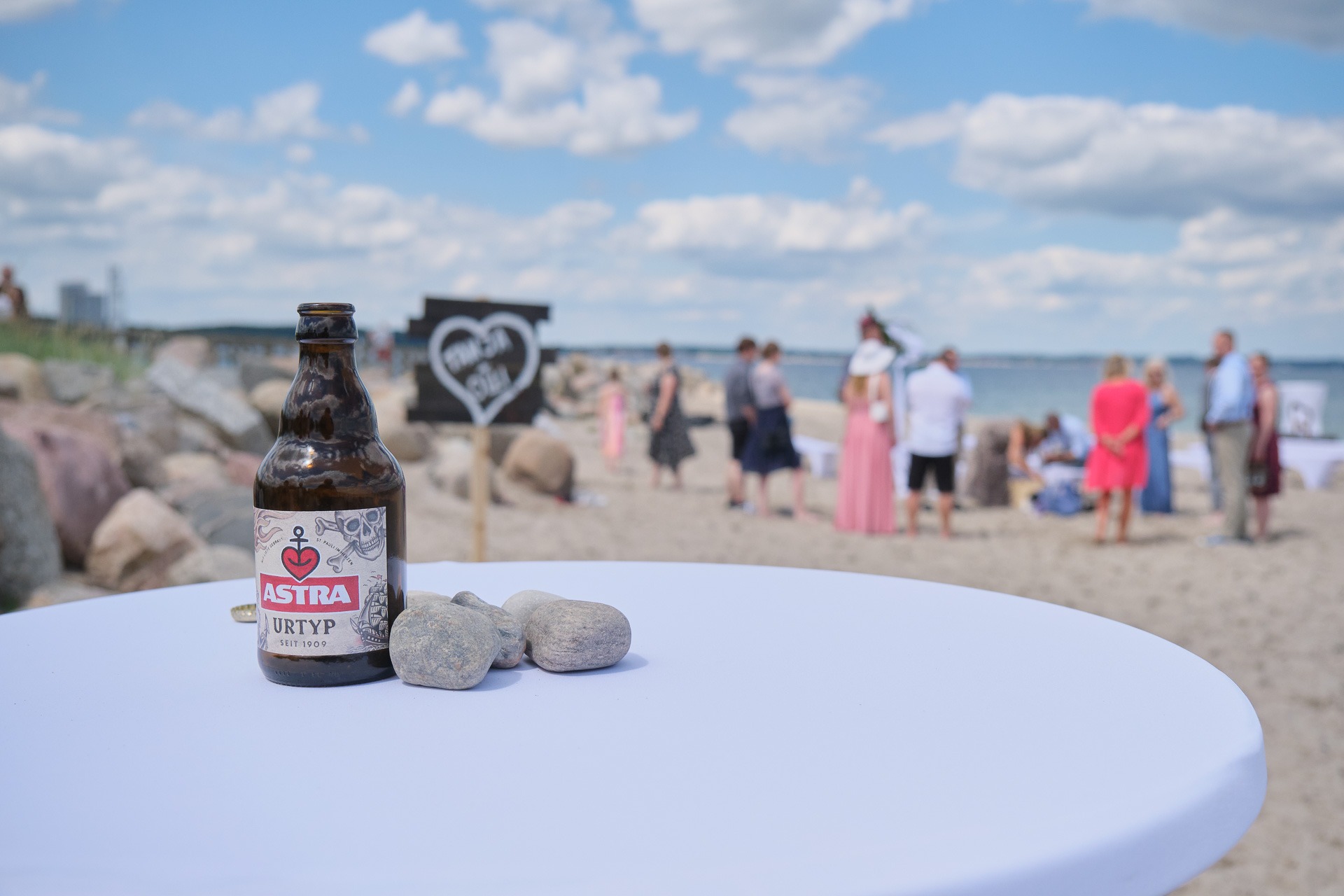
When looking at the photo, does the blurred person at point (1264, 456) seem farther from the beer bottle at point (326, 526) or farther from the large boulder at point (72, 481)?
the beer bottle at point (326, 526)

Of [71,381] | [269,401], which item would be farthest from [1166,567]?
[71,381]

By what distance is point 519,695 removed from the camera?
1161 millimetres

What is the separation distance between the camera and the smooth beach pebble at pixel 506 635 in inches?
49.4

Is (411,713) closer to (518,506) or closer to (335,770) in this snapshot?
(335,770)

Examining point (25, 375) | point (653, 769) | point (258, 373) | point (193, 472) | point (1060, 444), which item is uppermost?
point (258, 373)

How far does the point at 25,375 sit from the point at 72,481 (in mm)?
3719

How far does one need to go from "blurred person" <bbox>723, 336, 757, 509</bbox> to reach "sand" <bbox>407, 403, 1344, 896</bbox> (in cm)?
65

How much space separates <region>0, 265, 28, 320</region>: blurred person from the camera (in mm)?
11906

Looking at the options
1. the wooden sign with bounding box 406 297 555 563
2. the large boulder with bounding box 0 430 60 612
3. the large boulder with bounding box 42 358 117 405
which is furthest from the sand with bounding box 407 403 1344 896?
the large boulder with bounding box 42 358 117 405

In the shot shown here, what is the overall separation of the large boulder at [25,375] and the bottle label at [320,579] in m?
8.25

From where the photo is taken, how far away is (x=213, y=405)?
925cm

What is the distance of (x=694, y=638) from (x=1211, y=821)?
697 mm

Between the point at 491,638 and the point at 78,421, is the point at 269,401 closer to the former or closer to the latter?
the point at 78,421

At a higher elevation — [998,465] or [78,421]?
[78,421]
